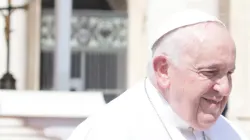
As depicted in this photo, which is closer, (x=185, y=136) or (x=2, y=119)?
(x=185, y=136)

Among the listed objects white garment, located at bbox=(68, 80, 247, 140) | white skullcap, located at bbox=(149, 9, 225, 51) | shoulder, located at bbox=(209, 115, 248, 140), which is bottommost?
shoulder, located at bbox=(209, 115, 248, 140)

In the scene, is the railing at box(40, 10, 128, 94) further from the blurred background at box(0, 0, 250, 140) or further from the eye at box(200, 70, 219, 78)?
the eye at box(200, 70, 219, 78)

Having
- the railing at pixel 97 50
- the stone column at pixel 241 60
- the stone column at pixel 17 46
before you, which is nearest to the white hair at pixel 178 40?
the stone column at pixel 241 60

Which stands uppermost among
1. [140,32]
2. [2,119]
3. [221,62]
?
[221,62]

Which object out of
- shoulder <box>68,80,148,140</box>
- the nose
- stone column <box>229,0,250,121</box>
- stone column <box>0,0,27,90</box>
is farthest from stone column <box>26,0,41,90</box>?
the nose

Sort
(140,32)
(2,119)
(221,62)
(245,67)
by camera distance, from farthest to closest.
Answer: (140,32) < (245,67) < (2,119) < (221,62)

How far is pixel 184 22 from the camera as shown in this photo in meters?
1.60

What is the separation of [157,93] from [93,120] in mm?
176

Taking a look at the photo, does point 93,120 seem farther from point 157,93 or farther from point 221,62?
point 221,62

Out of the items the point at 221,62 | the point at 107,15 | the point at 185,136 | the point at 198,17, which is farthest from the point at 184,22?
the point at 107,15

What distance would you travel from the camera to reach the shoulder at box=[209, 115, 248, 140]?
1764mm

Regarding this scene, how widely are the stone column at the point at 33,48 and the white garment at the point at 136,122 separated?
260 centimetres

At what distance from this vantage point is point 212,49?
60.4 inches

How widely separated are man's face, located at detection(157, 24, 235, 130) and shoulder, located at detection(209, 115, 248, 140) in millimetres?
187
